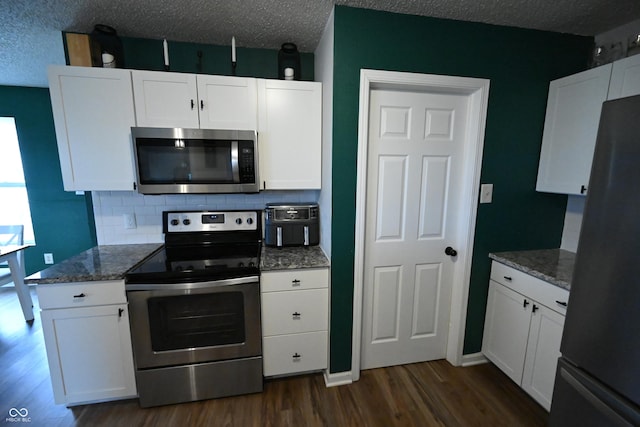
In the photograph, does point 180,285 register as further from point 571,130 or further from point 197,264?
point 571,130

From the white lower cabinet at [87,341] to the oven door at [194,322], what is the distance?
0.09 metres

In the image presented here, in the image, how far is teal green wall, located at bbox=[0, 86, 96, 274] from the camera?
124 inches

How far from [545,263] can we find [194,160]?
8.11 ft

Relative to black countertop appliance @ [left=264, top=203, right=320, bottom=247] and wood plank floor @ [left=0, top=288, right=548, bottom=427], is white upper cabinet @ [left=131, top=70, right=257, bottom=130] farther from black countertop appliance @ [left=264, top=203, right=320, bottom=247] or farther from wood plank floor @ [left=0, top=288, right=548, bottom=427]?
wood plank floor @ [left=0, top=288, right=548, bottom=427]

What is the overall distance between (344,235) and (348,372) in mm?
1028

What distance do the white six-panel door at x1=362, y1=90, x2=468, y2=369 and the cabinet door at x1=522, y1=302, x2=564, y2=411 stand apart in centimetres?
54

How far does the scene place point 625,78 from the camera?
4.75 feet

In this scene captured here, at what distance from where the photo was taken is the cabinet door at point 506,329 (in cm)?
176

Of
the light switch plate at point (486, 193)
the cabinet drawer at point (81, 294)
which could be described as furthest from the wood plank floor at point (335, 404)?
the light switch plate at point (486, 193)

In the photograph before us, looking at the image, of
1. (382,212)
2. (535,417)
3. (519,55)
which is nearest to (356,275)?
(382,212)

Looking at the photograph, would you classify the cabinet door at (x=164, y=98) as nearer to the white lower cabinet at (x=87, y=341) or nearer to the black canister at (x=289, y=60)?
the black canister at (x=289, y=60)

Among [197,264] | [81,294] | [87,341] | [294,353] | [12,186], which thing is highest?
[12,186]

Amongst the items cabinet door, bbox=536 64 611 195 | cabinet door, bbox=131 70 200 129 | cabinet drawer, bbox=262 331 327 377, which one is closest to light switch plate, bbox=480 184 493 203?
cabinet door, bbox=536 64 611 195

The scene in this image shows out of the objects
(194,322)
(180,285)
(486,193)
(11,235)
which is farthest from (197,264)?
(11,235)
